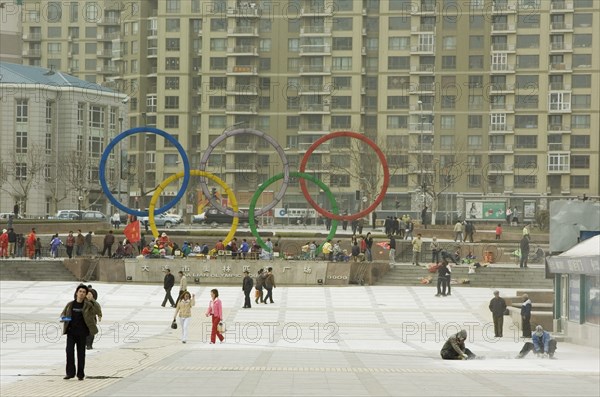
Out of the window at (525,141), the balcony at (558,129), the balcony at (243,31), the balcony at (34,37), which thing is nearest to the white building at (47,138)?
the balcony at (243,31)

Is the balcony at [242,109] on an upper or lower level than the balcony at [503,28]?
lower

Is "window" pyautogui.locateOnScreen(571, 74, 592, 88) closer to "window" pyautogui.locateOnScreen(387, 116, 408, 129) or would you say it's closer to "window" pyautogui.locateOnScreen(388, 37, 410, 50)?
"window" pyautogui.locateOnScreen(388, 37, 410, 50)

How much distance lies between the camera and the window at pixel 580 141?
102 meters

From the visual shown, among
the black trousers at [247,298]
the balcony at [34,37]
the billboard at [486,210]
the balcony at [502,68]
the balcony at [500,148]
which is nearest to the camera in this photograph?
the black trousers at [247,298]

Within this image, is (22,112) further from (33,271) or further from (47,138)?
(33,271)

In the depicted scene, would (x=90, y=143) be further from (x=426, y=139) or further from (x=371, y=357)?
(x=371, y=357)

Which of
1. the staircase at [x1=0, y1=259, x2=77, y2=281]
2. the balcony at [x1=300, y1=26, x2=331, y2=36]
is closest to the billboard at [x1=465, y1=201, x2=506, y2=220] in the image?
the staircase at [x1=0, y1=259, x2=77, y2=281]

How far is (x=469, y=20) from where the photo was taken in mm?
102938

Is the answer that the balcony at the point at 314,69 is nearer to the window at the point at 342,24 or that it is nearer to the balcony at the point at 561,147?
the window at the point at 342,24

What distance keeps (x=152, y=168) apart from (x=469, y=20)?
1268 inches

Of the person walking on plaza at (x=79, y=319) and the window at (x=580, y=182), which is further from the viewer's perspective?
the window at (x=580, y=182)

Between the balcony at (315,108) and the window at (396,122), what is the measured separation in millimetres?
5447

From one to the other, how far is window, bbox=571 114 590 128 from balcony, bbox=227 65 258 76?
28001 millimetres

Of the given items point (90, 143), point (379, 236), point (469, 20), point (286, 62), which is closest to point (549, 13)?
point (469, 20)
